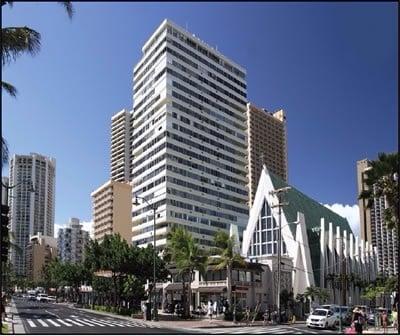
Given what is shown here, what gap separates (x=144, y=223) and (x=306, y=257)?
52.8 meters

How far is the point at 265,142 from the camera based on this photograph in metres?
184

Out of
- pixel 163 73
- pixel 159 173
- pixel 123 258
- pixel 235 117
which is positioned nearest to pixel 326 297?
pixel 123 258

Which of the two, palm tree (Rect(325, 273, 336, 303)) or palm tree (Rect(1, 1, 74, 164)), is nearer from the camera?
palm tree (Rect(1, 1, 74, 164))

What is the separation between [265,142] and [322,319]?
5677 inches

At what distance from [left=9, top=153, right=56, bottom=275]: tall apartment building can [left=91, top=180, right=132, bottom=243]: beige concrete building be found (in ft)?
55.3

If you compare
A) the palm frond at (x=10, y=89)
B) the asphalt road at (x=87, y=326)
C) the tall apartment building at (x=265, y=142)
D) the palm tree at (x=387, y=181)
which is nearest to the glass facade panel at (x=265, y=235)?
the asphalt road at (x=87, y=326)

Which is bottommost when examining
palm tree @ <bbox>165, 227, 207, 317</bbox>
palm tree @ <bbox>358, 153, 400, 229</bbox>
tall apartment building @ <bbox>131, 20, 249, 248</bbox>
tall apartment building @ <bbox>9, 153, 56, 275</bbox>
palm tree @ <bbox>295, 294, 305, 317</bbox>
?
palm tree @ <bbox>295, 294, 305, 317</bbox>

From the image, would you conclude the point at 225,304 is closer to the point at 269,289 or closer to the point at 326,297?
the point at 269,289

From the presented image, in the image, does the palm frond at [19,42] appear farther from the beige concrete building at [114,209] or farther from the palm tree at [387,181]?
the beige concrete building at [114,209]

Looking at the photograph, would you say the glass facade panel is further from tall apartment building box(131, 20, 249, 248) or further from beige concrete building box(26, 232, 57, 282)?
beige concrete building box(26, 232, 57, 282)

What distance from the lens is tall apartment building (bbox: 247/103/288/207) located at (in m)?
174

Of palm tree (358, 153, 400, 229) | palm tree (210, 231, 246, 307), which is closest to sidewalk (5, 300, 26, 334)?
palm tree (210, 231, 246, 307)

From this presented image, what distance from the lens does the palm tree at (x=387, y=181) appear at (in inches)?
1391

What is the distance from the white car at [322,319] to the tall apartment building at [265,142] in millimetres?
124284
